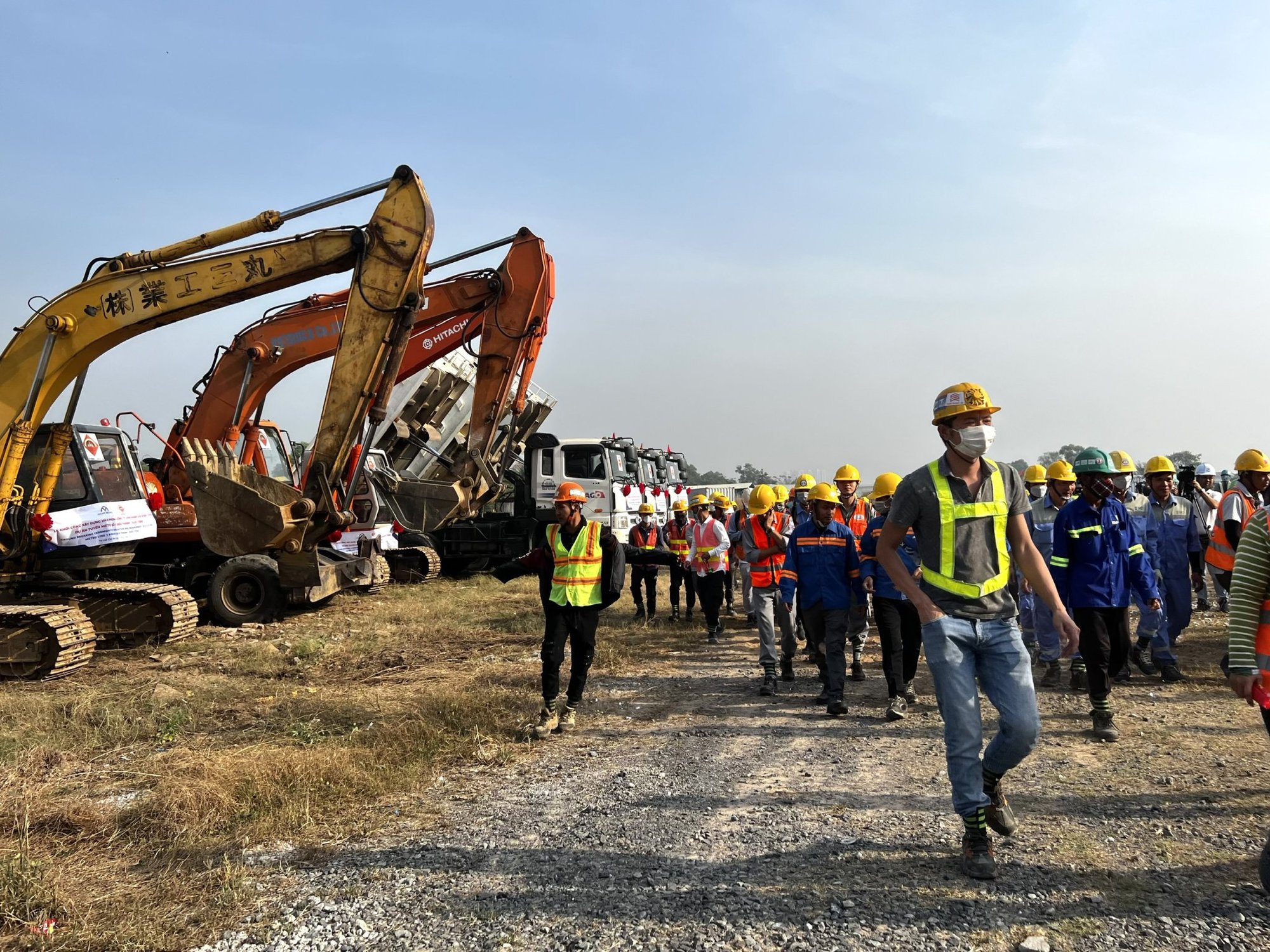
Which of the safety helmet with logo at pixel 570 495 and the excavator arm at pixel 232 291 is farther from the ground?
the excavator arm at pixel 232 291

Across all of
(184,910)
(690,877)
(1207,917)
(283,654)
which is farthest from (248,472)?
(1207,917)

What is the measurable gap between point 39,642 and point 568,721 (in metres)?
5.91

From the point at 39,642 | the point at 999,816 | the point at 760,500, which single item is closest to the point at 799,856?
the point at 999,816

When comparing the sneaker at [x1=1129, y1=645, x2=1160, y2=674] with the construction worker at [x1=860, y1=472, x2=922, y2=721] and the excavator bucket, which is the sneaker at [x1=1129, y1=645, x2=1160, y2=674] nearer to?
the construction worker at [x1=860, y1=472, x2=922, y2=721]

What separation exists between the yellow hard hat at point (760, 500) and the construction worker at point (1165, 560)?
10.7 feet

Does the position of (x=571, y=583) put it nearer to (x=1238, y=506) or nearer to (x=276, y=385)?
(x=1238, y=506)

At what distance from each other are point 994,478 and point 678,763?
2.91m

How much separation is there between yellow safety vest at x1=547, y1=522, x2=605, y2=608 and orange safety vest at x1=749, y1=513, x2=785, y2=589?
7.86 feet

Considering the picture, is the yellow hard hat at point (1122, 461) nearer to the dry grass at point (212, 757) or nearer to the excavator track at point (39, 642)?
the dry grass at point (212, 757)

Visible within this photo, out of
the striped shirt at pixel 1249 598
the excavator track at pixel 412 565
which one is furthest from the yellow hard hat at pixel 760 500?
the excavator track at pixel 412 565

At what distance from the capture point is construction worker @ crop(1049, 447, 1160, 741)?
21.6 feet

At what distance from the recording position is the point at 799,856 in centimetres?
434

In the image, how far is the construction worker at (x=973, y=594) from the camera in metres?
4.09

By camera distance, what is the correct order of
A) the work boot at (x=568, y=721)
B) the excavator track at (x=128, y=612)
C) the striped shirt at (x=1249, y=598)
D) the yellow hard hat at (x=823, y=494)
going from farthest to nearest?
the excavator track at (x=128, y=612)
the yellow hard hat at (x=823, y=494)
the work boot at (x=568, y=721)
the striped shirt at (x=1249, y=598)
